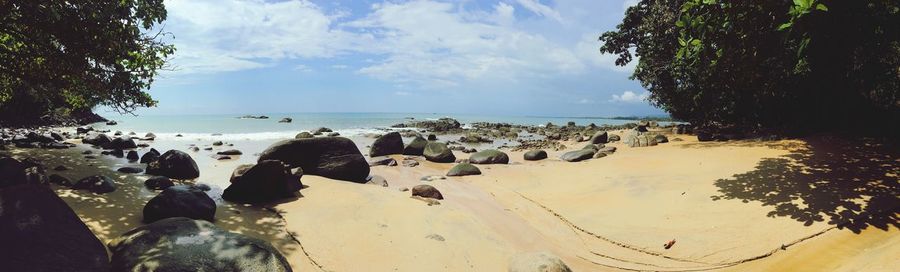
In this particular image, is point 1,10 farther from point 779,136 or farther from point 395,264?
point 779,136

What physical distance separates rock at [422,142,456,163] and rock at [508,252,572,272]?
12208mm

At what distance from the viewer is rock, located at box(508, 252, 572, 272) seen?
613 cm

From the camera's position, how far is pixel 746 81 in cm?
1013

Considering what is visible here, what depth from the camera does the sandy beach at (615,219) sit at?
21.8 ft

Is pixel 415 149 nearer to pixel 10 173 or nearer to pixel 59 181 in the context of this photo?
pixel 59 181

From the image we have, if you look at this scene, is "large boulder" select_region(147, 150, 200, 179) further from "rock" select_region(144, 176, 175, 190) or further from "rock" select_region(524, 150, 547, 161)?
"rock" select_region(524, 150, 547, 161)

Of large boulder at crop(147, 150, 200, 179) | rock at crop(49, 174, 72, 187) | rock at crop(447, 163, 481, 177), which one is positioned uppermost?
rock at crop(49, 174, 72, 187)

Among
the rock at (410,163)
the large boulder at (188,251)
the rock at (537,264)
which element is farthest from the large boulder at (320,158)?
the rock at (537,264)

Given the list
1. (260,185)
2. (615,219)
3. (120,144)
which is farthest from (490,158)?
(120,144)

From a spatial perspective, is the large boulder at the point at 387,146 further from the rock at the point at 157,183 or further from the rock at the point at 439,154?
the rock at the point at 157,183

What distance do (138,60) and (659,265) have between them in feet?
45.6

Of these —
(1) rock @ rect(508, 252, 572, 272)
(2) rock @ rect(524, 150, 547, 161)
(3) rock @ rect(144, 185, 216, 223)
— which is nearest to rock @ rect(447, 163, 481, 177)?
(2) rock @ rect(524, 150, 547, 161)

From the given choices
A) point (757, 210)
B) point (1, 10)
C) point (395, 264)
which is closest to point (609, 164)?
point (757, 210)

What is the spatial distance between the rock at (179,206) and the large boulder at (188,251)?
1554 millimetres
